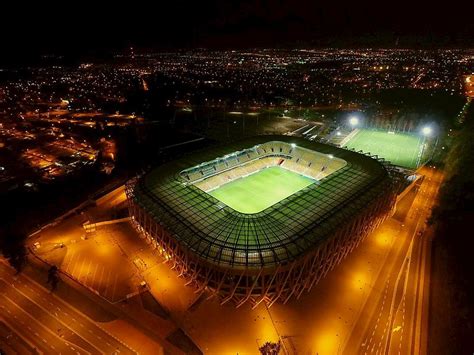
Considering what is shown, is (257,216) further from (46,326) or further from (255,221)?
(46,326)

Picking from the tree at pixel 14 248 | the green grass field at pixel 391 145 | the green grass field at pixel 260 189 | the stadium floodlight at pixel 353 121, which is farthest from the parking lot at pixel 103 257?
the stadium floodlight at pixel 353 121

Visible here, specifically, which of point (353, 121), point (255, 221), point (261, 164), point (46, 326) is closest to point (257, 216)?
point (255, 221)

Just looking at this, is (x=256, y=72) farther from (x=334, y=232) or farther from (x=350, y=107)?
(x=334, y=232)

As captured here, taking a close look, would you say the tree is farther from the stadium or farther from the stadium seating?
the stadium seating

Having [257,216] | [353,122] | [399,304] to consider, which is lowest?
[399,304]

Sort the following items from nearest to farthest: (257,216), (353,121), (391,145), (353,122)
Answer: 1. (257,216)
2. (391,145)
3. (353,121)
4. (353,122)

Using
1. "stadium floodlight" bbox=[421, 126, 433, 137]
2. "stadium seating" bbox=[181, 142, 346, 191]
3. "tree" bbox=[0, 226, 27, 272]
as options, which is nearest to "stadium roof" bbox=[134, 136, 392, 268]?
"stadium seating" bbox=[181, 142, 346, 191]

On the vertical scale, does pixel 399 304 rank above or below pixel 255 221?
below
